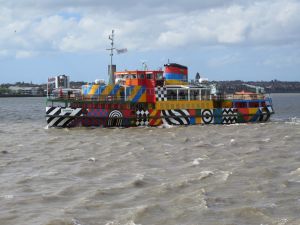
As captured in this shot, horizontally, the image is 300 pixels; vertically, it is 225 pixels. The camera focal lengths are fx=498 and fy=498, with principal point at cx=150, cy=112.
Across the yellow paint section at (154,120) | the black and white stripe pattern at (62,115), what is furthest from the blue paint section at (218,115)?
the black and white stripe pattern at (62,115)

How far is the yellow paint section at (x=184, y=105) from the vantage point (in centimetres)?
3700

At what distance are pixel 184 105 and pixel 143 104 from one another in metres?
3.20

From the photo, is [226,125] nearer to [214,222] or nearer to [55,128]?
[55,128]

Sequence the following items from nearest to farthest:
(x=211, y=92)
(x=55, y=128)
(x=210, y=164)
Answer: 1. (x=210, y=164)
2. (x=55, y=128)
3. (x=211, y=92)

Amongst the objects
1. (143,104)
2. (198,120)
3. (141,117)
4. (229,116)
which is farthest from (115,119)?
(229,116)

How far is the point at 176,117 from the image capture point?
3741 cm

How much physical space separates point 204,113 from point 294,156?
56.3 feet

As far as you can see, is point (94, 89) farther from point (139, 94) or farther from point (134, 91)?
point (139, 94)

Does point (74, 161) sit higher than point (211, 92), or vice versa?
point (211, 92)

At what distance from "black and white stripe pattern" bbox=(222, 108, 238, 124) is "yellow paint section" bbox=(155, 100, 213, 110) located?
1.28 m

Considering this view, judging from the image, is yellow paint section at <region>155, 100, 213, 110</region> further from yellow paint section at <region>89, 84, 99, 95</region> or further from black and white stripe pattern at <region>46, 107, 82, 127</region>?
black and white stripe pattern at <region>46, 107, 82, 127</region>

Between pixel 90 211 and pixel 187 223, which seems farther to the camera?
pixel 90 211

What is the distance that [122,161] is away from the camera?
21047mm

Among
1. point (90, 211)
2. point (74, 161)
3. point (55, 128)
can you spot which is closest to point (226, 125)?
point (55, 128)
